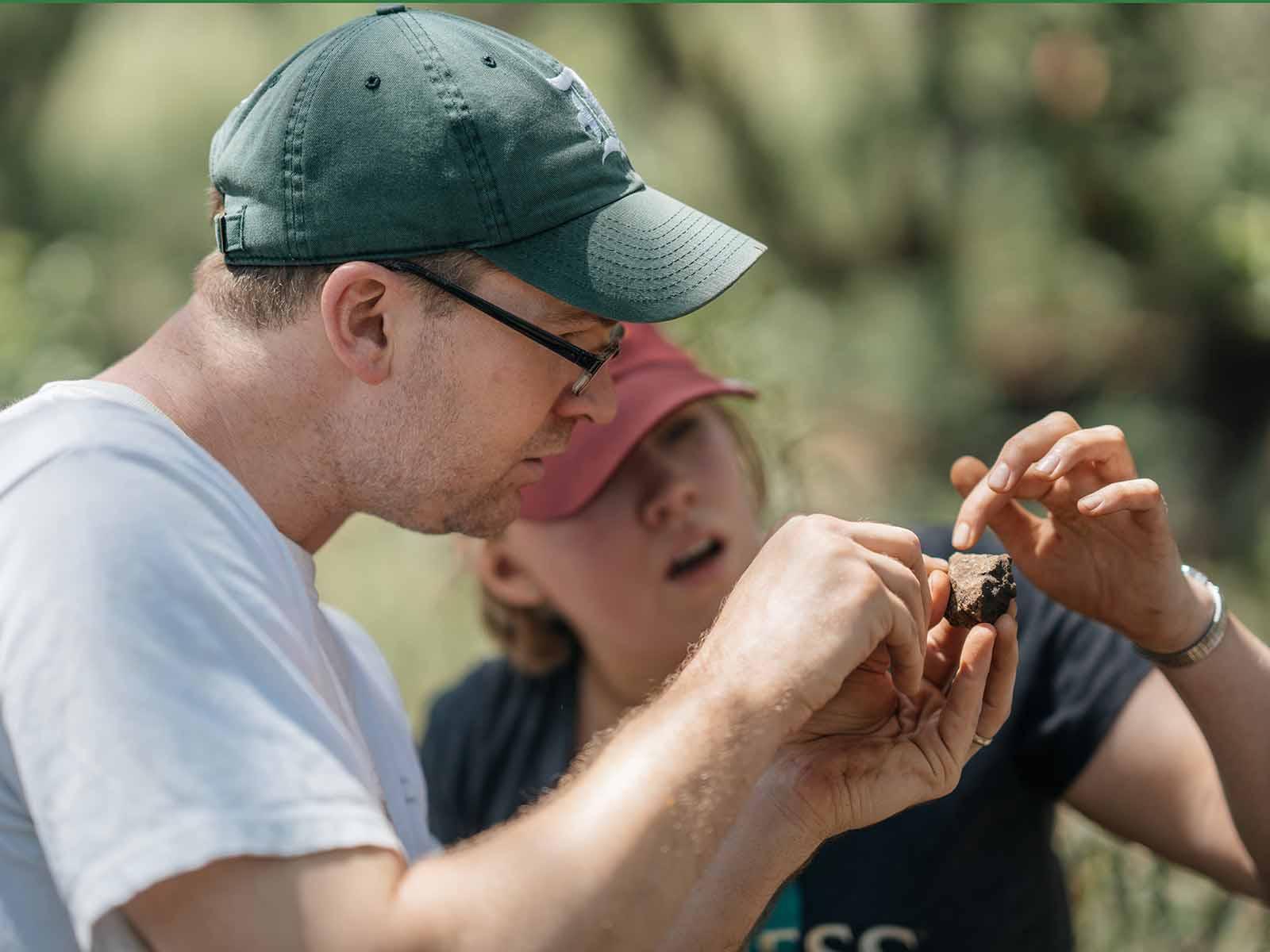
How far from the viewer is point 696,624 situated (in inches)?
97.6

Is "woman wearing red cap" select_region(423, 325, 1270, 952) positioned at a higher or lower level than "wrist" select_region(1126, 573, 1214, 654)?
lower

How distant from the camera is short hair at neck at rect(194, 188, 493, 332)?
1.57m

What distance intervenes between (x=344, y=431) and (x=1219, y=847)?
1486 millimetres

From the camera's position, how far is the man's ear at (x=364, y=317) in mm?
1541

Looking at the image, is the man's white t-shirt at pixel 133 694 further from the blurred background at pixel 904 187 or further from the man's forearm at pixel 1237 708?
the blurred background at pixel 904 187

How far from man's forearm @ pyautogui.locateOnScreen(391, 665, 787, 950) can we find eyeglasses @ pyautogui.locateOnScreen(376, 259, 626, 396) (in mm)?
517

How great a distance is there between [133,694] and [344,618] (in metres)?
0.88

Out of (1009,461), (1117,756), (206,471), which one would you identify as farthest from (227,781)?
(1117,756)

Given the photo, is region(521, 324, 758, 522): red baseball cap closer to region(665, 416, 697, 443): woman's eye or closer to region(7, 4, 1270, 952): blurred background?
region(665, 416, 697, 443): woman's eye

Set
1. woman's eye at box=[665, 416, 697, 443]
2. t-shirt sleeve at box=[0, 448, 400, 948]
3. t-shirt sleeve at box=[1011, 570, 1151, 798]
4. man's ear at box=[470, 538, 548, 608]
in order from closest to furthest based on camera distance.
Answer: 1. t-shirt sleeve at box=[0, 448, 400, 948]
2. t-shirt sleeve at box=[1011, 570, 1151, 798]
3. woman's eye at box=[665, 416, 697, 443]
4. man's ear at box=[470, 538, 548, 608]

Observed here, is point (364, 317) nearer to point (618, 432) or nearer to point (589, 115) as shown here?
point (589, 115)

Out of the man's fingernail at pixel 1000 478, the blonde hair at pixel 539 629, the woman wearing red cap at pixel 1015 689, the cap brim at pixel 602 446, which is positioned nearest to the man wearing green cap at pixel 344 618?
the man's fingernail at pixel 1000 478

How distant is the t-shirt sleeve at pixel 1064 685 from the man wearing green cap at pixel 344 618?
57cm

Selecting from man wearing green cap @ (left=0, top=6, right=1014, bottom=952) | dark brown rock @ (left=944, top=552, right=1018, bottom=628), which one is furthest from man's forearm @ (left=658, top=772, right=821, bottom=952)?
dark brown rock @ (left=944, top=552, right=1018, bottom=628)
